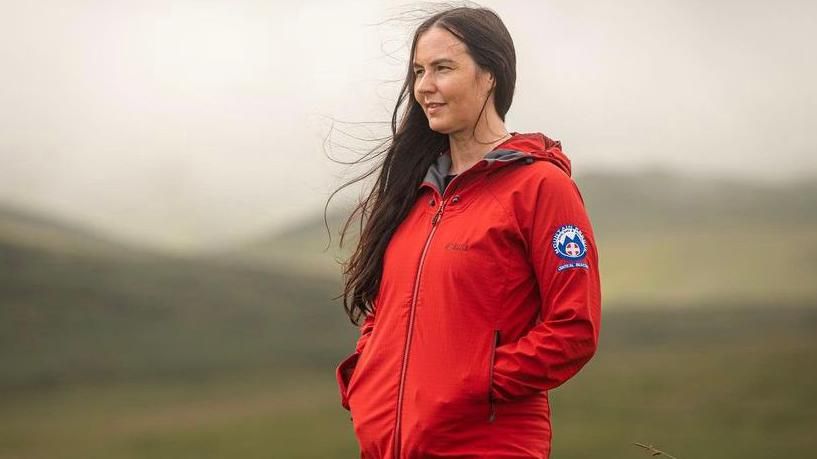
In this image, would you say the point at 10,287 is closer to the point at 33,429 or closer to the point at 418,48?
the point at 33,429

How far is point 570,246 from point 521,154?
0.19 metres

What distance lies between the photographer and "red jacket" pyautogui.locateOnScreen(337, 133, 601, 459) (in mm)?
2053

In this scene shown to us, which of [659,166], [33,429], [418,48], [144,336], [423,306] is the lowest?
[33,429]

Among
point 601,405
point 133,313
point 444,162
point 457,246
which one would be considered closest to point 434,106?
point 444,162

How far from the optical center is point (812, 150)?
15.4ft

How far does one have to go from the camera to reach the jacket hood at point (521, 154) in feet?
7.01

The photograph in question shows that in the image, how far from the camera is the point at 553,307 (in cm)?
206

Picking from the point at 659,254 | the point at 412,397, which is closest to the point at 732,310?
the point at 659,254

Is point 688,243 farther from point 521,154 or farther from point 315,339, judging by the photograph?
point 521,154

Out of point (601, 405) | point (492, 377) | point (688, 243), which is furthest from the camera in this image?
point (688, 243)

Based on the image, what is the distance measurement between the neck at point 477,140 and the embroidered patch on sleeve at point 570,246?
24 cm

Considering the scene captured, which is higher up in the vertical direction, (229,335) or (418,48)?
(418,48)

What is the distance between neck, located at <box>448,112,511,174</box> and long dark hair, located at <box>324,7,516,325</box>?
0.9 inches

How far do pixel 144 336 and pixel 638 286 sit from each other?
1753mm
